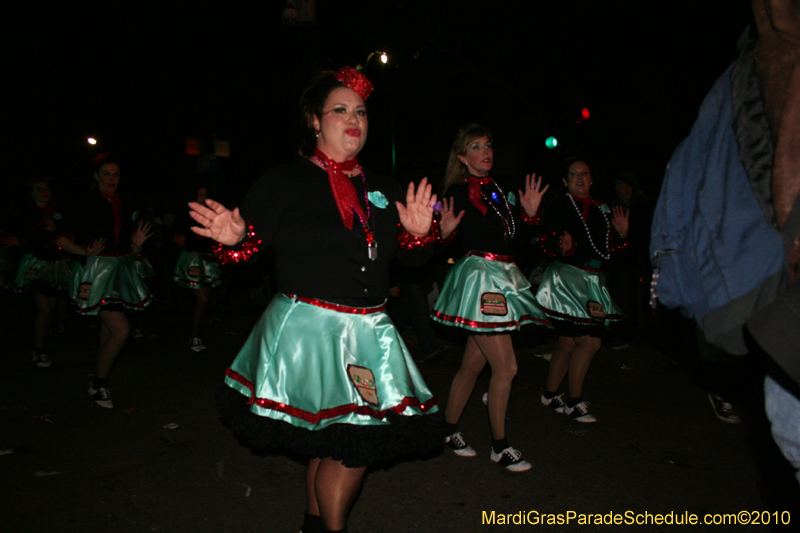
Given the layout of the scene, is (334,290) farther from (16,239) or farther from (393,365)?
(16,239)

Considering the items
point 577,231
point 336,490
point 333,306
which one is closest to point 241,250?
point 333,306

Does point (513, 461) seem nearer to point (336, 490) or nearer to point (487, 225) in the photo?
point (487, 225)

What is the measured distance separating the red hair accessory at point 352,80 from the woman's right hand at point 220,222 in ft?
2.65

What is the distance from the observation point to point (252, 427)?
254 cm

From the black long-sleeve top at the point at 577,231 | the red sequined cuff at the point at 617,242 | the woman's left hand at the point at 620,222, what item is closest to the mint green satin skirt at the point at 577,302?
the black long-sleeve top at the point at 577,231

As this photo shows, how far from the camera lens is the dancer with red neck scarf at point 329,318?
2521 mm

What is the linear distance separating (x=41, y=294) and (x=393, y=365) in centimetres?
623

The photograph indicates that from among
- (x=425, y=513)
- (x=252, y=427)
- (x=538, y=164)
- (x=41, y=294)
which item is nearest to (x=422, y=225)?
(x=252, y=427)

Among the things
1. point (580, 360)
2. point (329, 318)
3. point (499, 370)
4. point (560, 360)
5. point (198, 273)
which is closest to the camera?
point (329, 318)

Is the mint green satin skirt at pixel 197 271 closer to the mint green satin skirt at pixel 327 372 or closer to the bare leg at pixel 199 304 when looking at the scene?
the bare leg at pixel 199 304

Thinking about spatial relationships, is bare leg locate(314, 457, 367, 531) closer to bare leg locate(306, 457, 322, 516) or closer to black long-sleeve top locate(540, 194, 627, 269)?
bare leg locate(306, 457, 322, 516)

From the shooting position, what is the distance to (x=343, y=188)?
9.20ft

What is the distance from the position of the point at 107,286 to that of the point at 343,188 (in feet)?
12.1

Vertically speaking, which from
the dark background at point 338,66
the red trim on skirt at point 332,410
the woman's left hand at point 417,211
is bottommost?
the red trim on skirt at point 332,410
